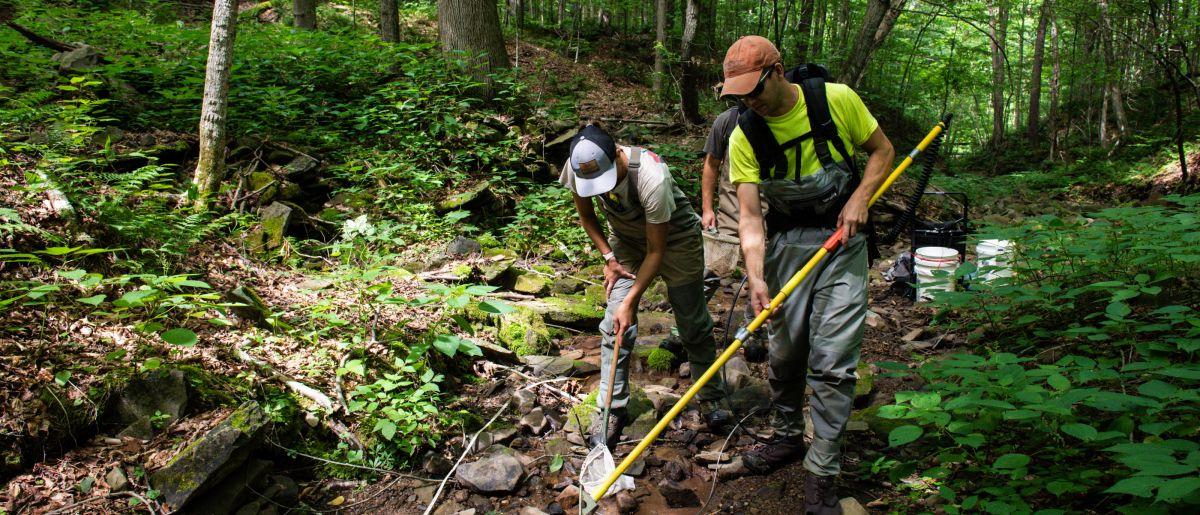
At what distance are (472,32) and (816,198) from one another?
Answer: 8.46m

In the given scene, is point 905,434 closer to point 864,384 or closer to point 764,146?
point 764,146

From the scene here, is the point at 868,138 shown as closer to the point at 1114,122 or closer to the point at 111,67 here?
the point at 111,67

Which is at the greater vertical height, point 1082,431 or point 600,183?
point 600,183

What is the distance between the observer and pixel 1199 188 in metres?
10.1

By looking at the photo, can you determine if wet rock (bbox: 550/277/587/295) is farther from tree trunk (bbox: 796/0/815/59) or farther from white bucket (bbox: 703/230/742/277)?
tree trunk (bbox: 796/0/815/59)

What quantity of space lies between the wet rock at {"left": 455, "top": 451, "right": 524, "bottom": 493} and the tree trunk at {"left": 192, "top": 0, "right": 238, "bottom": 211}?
4.65 m

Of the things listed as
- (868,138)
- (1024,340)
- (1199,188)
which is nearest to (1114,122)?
(1199,188)

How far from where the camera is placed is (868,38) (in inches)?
362

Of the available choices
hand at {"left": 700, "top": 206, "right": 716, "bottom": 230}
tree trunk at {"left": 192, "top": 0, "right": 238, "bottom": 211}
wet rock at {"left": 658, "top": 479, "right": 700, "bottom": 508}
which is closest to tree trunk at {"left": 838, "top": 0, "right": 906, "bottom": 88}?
hand at {"left": 700, "top": 206, "right": 716, "bottom": 230}

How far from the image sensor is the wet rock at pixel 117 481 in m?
2.82

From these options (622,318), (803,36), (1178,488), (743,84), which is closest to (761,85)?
(743,84)

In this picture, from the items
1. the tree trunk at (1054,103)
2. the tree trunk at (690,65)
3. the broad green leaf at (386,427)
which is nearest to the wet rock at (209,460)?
the broad green leaf at (386,427)

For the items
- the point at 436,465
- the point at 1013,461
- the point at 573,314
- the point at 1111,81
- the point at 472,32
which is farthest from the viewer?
the point at 1111,81

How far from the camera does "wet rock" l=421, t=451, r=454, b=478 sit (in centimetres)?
358
